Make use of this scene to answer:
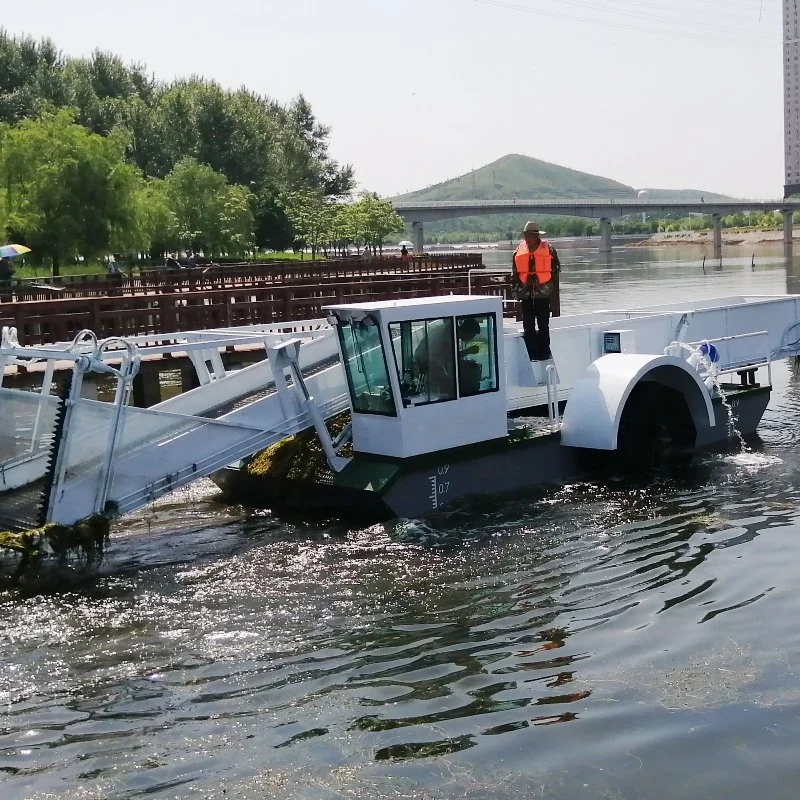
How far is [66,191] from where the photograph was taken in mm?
50844

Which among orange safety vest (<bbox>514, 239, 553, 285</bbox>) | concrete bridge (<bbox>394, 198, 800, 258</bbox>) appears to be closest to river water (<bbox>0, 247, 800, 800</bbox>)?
orange safety vest (<bbox>514, 239, 553, 285</bbox>)

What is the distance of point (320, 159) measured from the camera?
124 metres

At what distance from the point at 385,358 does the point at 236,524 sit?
2681mm

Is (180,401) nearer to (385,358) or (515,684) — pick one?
(385,358)

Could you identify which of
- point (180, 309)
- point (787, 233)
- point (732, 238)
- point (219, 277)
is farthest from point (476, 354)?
point (732, 238)

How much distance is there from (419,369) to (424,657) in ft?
15.0

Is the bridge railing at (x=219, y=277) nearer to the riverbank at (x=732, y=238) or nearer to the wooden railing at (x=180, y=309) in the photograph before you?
the wooden railing at (x=180, y=309)

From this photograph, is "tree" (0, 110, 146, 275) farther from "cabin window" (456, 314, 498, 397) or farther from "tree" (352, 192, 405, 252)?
"cabin window" (456, 314, 498, 397)

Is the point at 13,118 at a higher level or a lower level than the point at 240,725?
higher

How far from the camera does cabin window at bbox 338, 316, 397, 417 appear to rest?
42.8 feet

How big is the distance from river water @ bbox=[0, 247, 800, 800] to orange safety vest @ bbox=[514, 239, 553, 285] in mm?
2939

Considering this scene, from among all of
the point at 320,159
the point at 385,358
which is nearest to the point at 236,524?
the point at 385,358

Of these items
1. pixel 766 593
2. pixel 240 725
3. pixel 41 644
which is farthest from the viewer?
pixel 766 593

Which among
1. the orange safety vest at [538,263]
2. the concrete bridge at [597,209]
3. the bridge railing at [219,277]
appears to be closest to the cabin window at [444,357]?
the orange safety vest at [538,263]
